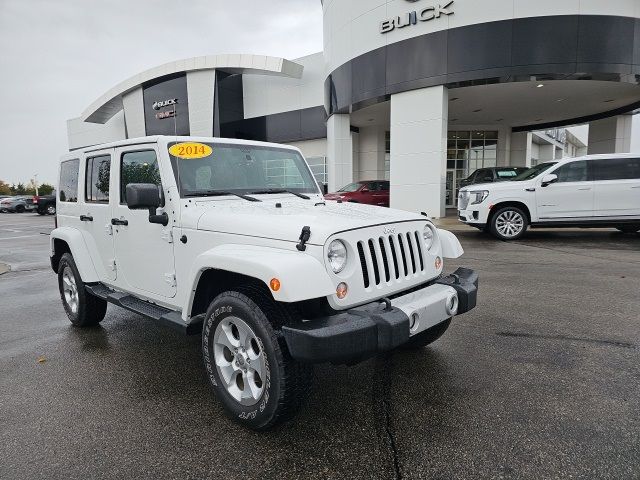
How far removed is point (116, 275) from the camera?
4.12 metres

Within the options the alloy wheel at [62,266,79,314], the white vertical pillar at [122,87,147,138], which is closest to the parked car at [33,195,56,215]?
the white vertical pillar at [122,87,147,138]

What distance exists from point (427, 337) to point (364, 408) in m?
1.09

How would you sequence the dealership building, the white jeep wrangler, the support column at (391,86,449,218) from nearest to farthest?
the white jeep wrangler, the dealership building, the support column at (391,86,449,218)

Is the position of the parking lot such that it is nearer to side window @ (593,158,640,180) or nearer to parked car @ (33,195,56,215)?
side window @ (593,158,640,180)

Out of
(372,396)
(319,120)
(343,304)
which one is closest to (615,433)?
(372,396)

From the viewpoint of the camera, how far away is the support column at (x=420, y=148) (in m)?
16.3

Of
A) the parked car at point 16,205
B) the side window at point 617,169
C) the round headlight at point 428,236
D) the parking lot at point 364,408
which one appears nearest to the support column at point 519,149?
the side window at point 617,169

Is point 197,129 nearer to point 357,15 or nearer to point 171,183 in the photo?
point 357,15

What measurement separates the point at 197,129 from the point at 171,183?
94.4 ft

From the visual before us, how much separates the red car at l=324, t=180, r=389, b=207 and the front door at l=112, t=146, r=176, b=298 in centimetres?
1570

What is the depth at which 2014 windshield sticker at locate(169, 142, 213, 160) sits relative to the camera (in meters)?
3.51

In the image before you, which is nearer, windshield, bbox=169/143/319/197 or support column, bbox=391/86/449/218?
windshield, bbox=169/143/319/197

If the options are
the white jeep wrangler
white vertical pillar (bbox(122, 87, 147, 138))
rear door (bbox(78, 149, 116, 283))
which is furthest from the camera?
white vertical pillar (bbox(122, 87, 147, 138))

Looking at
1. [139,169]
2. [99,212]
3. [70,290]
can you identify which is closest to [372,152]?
[70,290]
